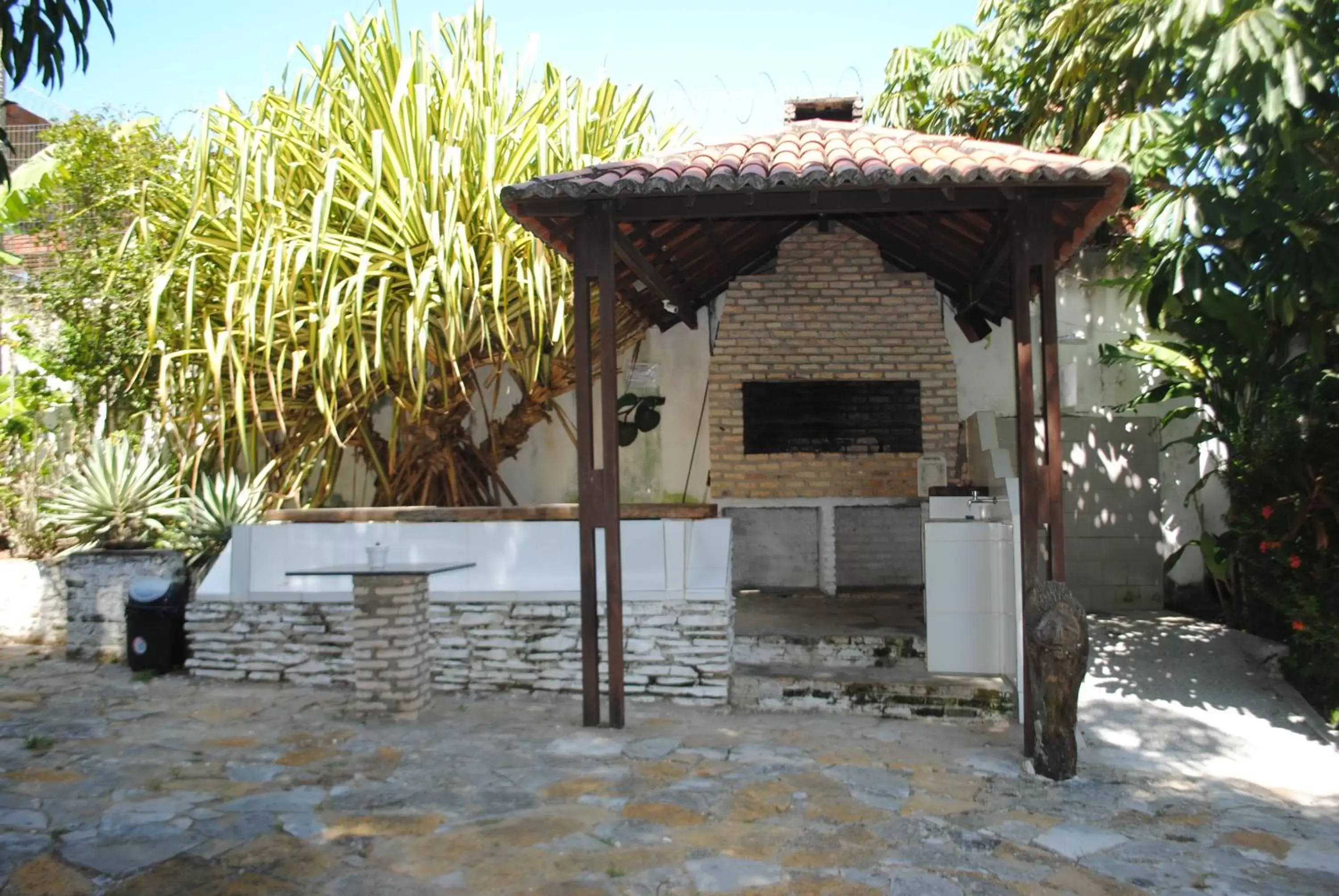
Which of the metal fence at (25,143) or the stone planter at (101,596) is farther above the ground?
the metal fence at (25,143)

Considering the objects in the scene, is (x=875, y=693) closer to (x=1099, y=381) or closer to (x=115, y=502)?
(x=1099, y=381)

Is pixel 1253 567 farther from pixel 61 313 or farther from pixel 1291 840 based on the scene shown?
pixel 61 313

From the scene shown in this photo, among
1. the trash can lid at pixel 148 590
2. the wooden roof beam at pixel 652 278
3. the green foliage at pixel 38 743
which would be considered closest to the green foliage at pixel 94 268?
the trash can lid at pixel 148 590

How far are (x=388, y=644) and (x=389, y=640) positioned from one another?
3 centimetres

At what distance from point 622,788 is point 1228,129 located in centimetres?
466

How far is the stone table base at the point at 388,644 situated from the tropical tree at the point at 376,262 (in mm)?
1715

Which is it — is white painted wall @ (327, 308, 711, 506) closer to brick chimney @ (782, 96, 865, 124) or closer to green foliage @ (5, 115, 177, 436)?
brick chimney @ (782, 96, 865, 124)

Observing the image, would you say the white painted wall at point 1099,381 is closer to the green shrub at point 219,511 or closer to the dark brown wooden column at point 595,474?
the dark brown wooden column at point 595,474

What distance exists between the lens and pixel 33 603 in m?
8.74

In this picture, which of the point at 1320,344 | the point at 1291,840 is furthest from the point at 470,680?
the point at 1320,344

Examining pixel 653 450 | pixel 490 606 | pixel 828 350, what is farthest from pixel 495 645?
pixel 828 350

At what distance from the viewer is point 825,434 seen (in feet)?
31.3

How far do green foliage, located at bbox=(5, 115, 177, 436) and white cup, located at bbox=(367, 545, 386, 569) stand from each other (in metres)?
3.67

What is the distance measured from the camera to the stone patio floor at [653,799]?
13.4 feet
